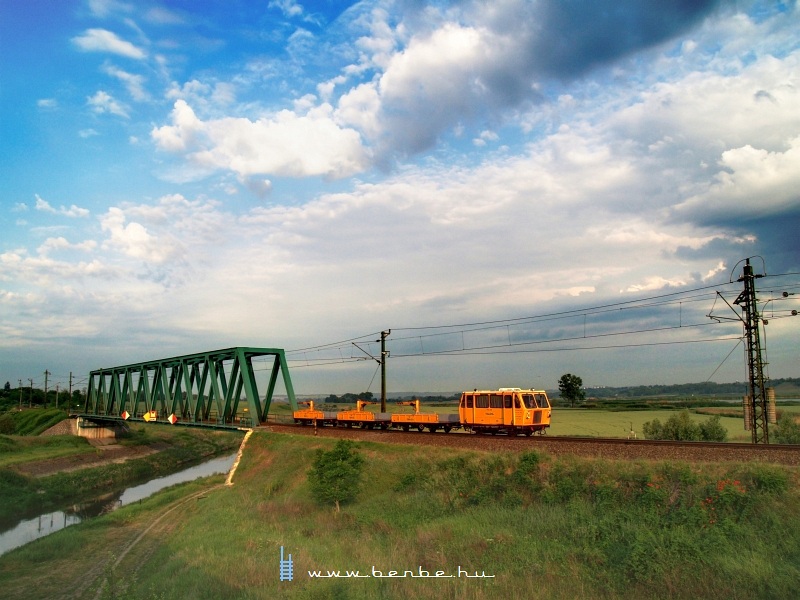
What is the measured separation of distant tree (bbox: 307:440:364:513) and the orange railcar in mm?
8838

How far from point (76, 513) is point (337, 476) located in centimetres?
3375

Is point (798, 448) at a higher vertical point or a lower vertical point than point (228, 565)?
higher

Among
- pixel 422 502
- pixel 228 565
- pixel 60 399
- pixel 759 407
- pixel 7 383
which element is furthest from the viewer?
pixel 7 383

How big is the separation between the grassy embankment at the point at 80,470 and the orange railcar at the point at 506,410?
41.6m

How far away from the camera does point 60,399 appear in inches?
5822

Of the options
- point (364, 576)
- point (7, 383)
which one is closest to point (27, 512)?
point (364, 576)

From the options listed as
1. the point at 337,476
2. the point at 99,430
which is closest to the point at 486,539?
the point at 337,476

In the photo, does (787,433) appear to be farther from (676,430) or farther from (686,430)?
(676,430)

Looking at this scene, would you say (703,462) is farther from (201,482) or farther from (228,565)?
(201,482)

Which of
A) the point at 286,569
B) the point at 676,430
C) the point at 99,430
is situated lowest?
the point at 99,430

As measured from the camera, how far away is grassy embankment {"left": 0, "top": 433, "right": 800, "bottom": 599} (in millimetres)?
16547

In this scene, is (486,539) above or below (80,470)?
above

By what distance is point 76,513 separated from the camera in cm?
4897

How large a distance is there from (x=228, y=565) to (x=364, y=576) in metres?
6.07
